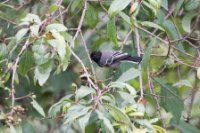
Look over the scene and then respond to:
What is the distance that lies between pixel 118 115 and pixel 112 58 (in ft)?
4.12

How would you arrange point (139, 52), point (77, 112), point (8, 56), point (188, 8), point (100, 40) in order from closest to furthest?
point (77, 112) → point (8, 56) → point (139, 52) → point (188, 8) → point (100, 40)

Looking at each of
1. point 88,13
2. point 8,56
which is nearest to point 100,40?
point 88,13

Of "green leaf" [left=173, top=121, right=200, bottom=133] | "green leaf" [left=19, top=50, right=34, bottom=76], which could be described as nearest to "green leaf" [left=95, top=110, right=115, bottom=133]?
"green leaf" [left=19, top=50, right=34, bottom=76]

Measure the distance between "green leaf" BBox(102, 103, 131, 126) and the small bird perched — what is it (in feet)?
3.23

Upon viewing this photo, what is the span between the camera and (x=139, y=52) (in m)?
3.65

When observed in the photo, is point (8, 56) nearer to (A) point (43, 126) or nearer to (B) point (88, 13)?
(B) point (88, 13)

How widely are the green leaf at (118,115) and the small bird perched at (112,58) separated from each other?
98 cm

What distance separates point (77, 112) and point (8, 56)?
2.32 feet

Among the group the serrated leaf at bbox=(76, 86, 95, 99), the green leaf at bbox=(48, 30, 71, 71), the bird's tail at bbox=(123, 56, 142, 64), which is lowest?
the bird's tail at bbox=(123, 56, 142, 64)

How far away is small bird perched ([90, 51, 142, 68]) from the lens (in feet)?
12.5

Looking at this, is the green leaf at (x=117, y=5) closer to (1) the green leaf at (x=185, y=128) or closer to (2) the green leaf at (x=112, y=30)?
(2) the green leaf at (x=112, y=30)

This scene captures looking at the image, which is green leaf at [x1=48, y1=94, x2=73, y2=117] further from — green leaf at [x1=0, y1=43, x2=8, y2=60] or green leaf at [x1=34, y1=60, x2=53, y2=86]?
green leaf at [x1=0, y1=43, x2=8, y2=60]

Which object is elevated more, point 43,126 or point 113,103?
point 113,103

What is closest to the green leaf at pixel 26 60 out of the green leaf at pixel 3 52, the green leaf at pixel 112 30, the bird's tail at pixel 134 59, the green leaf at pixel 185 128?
the green leaf at pixel 3 52
